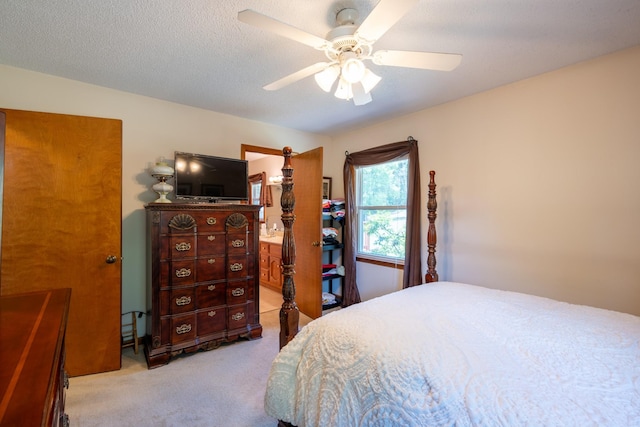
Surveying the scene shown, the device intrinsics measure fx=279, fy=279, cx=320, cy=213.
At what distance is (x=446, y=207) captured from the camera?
9.44 feet

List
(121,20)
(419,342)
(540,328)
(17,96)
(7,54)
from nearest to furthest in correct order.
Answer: (419,342) < (540,328) < (121,20) < (7,54) < (17,96)

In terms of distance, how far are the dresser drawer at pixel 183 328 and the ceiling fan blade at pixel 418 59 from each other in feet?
8.10

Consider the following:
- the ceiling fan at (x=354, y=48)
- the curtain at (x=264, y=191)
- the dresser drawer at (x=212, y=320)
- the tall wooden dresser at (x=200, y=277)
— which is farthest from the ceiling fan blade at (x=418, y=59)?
the curtain at (x=264, y=191)

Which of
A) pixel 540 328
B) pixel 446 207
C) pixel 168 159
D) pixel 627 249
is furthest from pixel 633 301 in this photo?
pixel 168 159

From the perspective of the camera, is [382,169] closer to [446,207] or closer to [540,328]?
[446,207]

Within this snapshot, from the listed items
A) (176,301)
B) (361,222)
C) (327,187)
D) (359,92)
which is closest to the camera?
(359,92)

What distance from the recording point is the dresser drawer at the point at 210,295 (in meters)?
2.51

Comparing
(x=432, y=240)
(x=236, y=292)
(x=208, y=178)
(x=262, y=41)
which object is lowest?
(x=236, y=292)

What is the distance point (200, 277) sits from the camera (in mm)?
2516

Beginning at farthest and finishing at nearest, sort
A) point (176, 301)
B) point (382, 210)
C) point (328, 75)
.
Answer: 1. point (382, 210)
2. point (176, 301)
3. point (328, 75)

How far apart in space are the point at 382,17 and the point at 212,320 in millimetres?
2623

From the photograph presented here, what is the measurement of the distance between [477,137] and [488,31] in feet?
3.67

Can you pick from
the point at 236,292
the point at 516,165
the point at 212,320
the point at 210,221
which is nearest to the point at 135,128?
the point at 210,221

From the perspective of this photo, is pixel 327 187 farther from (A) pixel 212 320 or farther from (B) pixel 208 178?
(A) pixel 212 320
